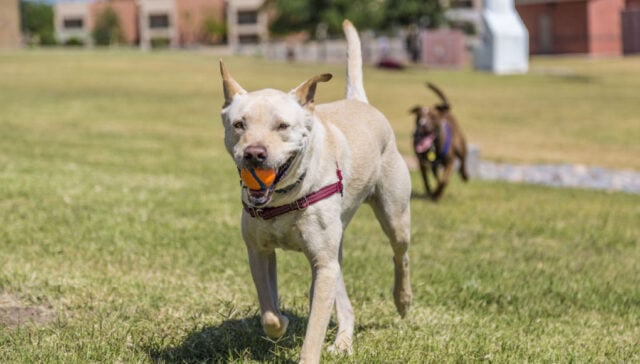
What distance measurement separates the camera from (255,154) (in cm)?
392

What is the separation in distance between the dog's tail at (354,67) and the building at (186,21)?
11713cm

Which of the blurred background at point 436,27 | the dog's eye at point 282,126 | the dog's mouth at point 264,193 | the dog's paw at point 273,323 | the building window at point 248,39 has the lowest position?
the dog's paw at point 273,323

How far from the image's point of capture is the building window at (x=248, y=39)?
12544cm

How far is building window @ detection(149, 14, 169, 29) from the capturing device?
126375 millimetres

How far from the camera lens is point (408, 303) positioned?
5766mm

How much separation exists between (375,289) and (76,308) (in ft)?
7.42

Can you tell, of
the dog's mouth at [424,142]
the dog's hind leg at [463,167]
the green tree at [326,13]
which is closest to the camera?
the dog's mouth at [424,142]

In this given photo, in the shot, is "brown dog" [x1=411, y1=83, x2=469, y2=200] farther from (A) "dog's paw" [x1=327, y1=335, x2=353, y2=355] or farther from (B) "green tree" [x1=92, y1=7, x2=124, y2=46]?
(B) "green tree" [x1=92, y1=7, x2=124, y2=46]

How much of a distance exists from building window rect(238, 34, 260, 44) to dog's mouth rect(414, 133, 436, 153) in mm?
113574

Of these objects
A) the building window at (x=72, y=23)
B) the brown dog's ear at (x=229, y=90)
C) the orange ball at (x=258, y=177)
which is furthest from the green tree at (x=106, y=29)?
the orange ball at (x=258, y=177)

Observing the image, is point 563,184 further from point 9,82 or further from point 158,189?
point 9,82

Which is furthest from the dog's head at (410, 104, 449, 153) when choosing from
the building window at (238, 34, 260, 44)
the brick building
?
the building window at (238, 34, 260, 44)

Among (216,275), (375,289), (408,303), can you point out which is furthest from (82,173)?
(408,303)

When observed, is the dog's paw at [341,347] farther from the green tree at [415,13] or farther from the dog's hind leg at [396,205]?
the green tree at [415,13]
